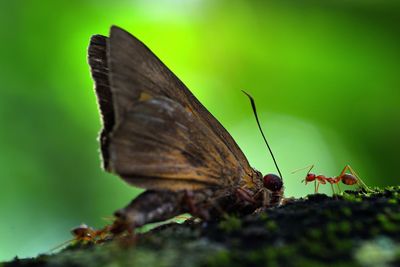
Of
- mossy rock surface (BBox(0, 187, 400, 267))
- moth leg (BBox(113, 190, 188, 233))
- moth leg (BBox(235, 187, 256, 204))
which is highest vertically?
moth leg (BBox(235, 187, 256, 204))

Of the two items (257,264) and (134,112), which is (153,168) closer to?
(134,112)

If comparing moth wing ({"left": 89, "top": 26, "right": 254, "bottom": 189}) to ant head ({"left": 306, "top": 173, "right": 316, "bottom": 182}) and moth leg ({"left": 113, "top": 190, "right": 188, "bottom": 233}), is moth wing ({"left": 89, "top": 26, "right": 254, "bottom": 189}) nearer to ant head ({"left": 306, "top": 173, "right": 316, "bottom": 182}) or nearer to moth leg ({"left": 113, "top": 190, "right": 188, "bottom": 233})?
moth leg ({"left": 113, "top": 190, "right": 188, "bottom": 233})

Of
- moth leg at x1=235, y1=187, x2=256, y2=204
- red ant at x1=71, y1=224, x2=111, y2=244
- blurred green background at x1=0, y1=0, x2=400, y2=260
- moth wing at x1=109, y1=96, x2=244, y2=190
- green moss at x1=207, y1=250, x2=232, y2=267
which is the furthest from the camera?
blurred green background at x1=0, y1=0, x2=400, y2=260

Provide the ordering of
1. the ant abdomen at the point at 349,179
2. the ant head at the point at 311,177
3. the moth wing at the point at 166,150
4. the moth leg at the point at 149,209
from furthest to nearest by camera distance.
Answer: the ant head at the point at 311,177
the ant abdomen at the point at 349,179
the moth wing at the point at 166,150
the moth leg at the point at 149,209

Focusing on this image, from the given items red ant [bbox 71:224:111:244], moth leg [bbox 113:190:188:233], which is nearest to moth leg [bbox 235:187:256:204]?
moth leg [bbox 113:190:188:233]

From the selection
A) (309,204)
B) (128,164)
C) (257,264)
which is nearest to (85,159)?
(128,164)

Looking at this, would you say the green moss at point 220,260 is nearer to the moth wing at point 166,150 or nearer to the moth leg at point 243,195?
the moth wing at point 166,150

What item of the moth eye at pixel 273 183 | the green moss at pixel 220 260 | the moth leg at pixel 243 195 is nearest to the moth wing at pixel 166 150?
the moth leg at pixel 243 195
